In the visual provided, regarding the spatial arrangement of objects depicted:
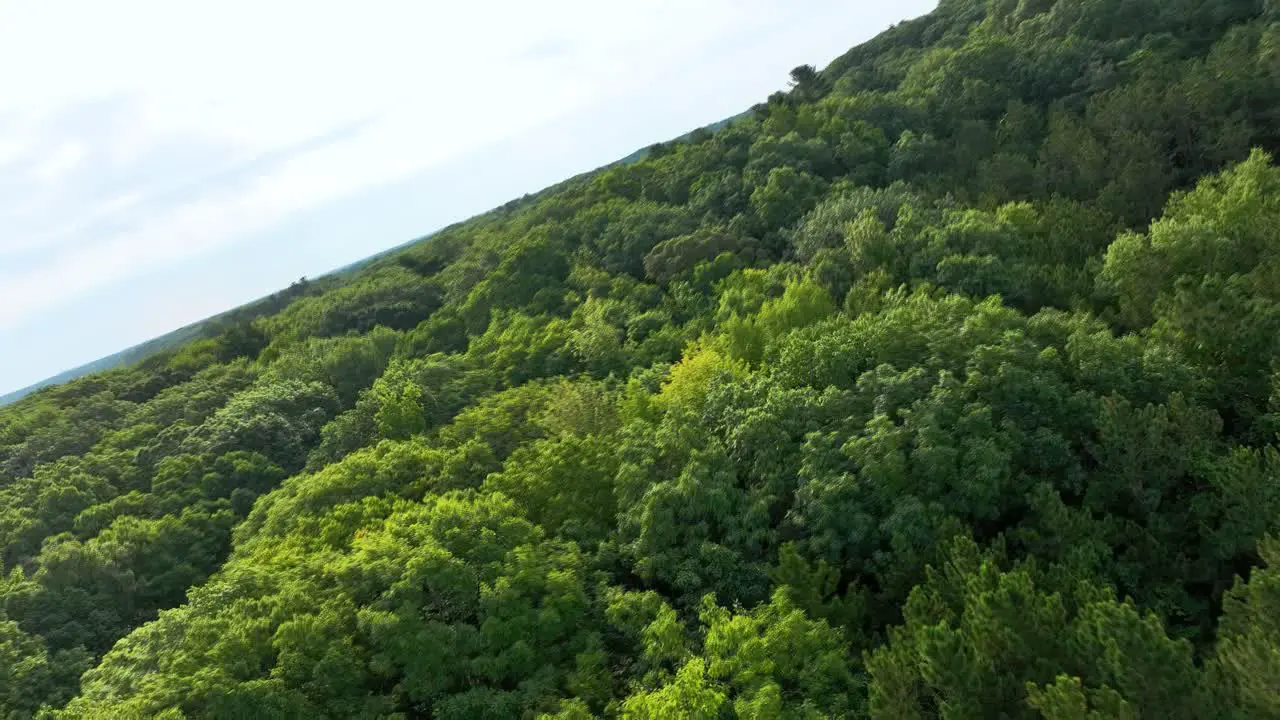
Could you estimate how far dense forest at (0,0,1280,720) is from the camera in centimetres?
1925

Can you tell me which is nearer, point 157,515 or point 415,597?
point 415,597

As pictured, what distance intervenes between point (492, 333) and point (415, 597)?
1394 inches

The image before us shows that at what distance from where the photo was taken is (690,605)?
23.6 metres

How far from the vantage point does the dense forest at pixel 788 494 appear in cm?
1925

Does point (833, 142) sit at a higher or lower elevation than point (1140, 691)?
higher

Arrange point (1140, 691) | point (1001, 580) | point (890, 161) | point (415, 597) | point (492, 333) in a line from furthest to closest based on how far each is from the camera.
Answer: point (890, 161)
point (492, 333)
point (415, 597)
point (1001, 580)
point (1140, 691)

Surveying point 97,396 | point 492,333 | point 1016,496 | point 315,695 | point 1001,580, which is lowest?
point 1016,496

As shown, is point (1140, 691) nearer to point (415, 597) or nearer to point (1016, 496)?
point (1016, 496)

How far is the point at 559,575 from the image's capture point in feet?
77.1

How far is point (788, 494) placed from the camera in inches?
1025

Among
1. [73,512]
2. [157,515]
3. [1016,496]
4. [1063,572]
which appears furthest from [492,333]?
[1063,572]

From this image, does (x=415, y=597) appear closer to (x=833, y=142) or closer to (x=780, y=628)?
(x=780, y=628)

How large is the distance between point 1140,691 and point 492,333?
47.5 m

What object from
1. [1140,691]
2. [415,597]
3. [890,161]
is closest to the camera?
[1140,691]
